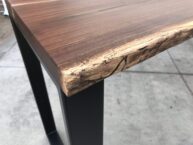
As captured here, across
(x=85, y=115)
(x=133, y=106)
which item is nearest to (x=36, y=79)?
(x=85, y=115)

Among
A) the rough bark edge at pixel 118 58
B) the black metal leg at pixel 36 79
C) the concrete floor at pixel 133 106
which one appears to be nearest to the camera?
the rough bark edge at pixel 118 58

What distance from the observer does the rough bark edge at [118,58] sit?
33cm

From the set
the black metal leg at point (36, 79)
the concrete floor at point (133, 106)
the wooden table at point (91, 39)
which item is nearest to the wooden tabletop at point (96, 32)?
the wooden table at point (91, 39)

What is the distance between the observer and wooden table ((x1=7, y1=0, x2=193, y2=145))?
348mm

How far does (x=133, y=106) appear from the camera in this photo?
1.33 m

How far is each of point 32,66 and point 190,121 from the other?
912mm

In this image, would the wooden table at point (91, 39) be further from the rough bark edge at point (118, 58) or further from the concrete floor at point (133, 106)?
the concrete floor at point (133, 106)

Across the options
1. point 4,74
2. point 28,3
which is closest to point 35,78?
point 28,3

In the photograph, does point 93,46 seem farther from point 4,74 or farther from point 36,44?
point 4,74

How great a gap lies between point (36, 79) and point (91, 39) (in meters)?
0.58

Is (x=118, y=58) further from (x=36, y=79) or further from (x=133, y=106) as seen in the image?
(x=133, y=106)

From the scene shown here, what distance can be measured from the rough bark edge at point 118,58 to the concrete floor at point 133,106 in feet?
2.71

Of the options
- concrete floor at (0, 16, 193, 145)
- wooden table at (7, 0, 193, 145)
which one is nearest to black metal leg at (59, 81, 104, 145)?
wooden table at (7, 0, 193, 145)

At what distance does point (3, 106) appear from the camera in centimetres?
134
